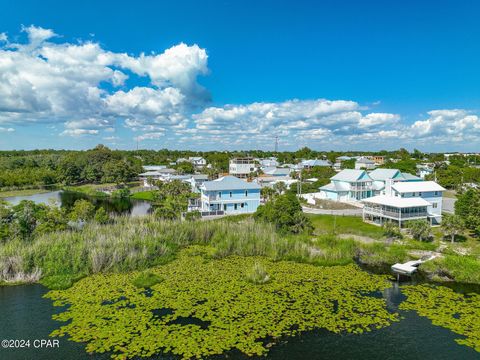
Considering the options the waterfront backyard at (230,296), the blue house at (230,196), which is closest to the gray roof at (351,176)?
the blue house at (230,196)

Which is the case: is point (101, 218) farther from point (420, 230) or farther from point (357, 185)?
point (357, 185)

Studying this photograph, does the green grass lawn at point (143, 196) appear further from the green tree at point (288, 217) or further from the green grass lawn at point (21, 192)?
the green tree at point (288, 217)

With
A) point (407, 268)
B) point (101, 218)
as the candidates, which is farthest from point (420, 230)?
point (101, 218)

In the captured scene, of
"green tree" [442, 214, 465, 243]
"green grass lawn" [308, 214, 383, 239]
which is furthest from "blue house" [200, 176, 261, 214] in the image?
"green tree" [442, 214, 465, 243]

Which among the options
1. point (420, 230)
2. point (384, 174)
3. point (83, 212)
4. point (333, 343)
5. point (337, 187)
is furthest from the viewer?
point (384, 174)

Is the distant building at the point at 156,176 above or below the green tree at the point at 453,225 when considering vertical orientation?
above

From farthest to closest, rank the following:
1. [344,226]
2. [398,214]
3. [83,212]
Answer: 1. [344,226]
2. [398,214]
3. [83,212]
